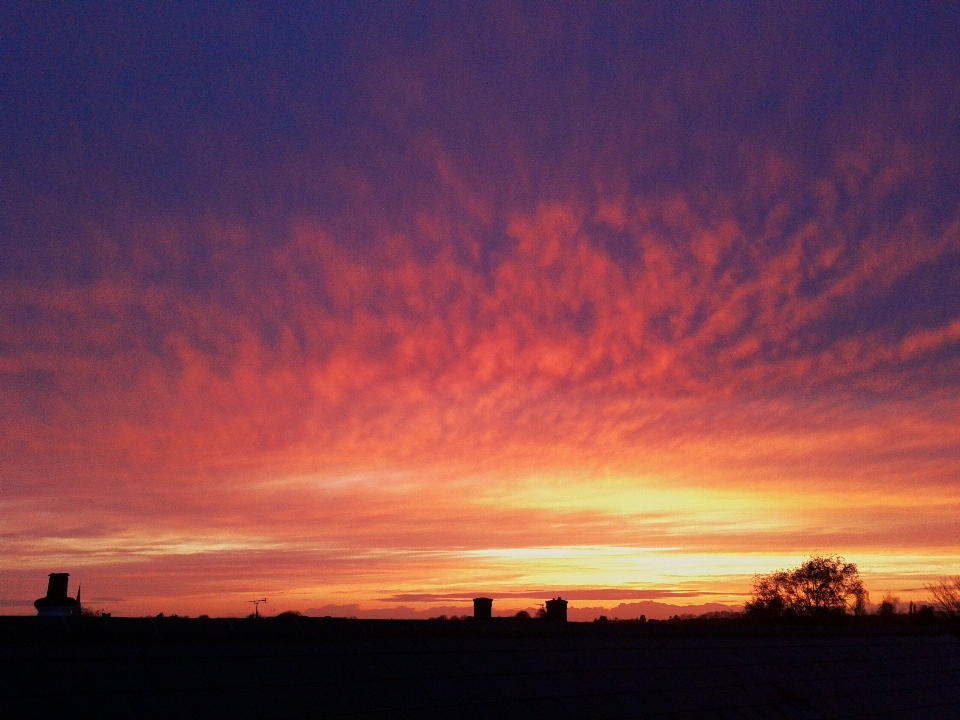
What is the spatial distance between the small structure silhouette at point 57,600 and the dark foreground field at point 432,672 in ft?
43.5

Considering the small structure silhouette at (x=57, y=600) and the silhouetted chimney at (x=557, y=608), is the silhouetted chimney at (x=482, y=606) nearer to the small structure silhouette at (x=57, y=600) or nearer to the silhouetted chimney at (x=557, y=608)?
the silhouetted chimney at (x=557, y=608)

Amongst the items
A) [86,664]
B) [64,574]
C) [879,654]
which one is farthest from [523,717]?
[879,654]

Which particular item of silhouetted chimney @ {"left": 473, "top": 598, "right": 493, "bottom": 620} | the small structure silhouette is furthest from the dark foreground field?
the small structure silhouette

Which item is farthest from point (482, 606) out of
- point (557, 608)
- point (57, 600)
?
point (57, 600)

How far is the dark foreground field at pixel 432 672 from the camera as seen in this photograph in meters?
12.3

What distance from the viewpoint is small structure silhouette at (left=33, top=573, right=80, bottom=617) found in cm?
2578

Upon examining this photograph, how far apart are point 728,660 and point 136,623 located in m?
17.0

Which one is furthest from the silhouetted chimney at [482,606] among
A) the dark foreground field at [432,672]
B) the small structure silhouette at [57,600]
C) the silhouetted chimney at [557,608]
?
the small structure silhouette at [57,600]

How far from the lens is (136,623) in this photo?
45.9 ft

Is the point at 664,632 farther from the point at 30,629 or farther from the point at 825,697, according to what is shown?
the point at 30,629

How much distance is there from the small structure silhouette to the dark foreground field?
522 inches

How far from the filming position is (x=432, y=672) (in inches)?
656

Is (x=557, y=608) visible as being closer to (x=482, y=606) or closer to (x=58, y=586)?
(x=482, y=606)

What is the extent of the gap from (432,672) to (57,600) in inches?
617
